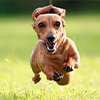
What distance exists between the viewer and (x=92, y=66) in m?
10.0

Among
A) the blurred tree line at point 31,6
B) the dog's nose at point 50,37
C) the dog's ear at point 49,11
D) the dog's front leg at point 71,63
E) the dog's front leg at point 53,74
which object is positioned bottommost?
the blurred tree line at point 31,6

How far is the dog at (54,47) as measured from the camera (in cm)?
471

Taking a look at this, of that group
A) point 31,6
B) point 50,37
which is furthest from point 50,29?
point 31,6

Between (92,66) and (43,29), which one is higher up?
(43,29)

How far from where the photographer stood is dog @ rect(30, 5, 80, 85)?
4.71m

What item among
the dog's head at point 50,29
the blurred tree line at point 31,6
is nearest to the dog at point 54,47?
the dog's head at point 50,29

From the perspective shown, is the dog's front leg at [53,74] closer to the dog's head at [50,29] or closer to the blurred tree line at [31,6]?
the dog's head at [50,29]

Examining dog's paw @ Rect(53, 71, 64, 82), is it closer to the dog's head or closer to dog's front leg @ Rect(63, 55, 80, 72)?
dog's front leg @ Rect(63, 55, 80, 72)

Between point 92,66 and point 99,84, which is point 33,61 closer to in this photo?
point 99,84

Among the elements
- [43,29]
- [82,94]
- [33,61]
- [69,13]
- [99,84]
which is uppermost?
[43,29]

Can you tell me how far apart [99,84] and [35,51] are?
234 cm

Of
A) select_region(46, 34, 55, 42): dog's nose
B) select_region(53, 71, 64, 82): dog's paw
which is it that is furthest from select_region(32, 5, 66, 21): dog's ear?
select_region(53, 71, 64, 82): dog's paw

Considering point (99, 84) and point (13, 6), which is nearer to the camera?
point (99, 84)

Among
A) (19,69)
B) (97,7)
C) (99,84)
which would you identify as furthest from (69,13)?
(99,84)
